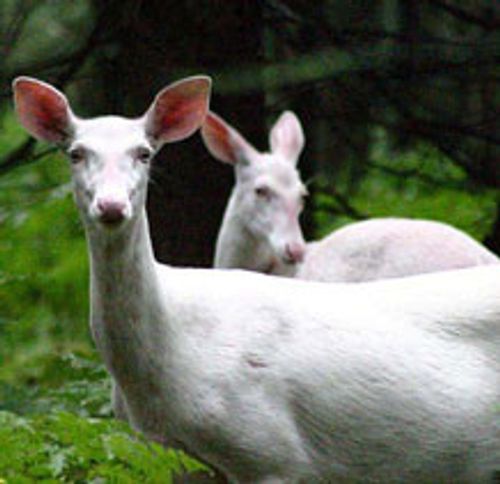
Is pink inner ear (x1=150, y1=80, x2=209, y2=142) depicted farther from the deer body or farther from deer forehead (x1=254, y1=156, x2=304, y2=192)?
deer forehead (x1=254, y1=156, x2=304, y2=192)

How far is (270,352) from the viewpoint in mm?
6164

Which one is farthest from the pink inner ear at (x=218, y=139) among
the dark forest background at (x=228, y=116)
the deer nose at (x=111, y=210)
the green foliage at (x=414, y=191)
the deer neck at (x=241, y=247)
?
the deer nose at (x=111, y=210)

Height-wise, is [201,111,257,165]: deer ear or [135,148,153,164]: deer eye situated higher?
[135,148,153,164]: deer eye

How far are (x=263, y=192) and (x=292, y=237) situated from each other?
438mm

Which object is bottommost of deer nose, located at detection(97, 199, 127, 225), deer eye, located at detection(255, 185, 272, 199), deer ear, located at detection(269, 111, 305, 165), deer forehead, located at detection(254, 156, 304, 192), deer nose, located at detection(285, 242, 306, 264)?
deer nose, located at detection(285, 242, 306, 264)

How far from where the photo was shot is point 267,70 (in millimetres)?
7004

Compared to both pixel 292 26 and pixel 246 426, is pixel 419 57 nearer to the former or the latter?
pixel 246 426

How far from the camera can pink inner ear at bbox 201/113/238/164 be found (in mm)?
9758

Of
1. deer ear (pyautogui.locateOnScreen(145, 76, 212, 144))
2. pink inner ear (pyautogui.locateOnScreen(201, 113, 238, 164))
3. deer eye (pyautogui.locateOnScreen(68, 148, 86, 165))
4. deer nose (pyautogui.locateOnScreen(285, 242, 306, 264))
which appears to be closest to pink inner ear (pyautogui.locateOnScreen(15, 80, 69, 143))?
deer eye (pyautogui.locateOnScreen(68, 148, 86, 165))

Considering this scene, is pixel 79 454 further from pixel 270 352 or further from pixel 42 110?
pixel 42 110

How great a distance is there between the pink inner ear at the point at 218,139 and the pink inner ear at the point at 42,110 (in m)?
3.41

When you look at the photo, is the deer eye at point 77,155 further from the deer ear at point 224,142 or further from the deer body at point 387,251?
the deer ear at point 224,142

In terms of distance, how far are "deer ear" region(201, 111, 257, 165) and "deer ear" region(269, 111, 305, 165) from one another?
0.26 meters

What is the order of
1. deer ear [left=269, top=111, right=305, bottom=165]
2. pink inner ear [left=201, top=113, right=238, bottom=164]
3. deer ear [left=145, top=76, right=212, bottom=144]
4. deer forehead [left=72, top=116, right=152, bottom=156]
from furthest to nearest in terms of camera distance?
deer ear [left=269, top=111, right=305, bottom=165] < pink inner ear [left=201, top=113, right=238, bottom=164] < deer ear [left=145, top=76, right=212, bottom=144] < deer forehead [left=72, top=116, right=152, bottom=156]
